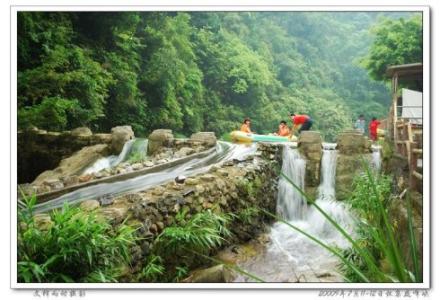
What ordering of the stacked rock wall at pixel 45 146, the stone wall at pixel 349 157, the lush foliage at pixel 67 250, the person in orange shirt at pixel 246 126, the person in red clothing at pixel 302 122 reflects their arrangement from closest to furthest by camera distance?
the lush foliage at pixel 67 250 < the stacked rock wall at pixel 45 146 < the stone wall at pixel 349 157 < the person in red clothing at pixel 302 122 < the person in orange shirt at pixel 246 126

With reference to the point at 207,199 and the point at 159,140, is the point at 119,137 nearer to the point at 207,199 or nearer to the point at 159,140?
the point at 159,140

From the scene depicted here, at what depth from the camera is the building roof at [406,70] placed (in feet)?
8.93

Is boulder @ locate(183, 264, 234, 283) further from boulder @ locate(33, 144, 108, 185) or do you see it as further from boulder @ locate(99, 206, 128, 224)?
boulder @ locate(33, 144, 108, 185)

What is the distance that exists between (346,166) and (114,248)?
3514 millimetres

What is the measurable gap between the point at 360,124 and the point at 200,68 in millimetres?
2588

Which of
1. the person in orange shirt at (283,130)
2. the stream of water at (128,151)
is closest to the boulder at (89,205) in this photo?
the stream of water at (128,151)

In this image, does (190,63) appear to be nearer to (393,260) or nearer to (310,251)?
(310,251)

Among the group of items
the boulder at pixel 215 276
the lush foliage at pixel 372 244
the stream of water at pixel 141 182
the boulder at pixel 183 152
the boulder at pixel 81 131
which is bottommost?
the boulder at pixel 215 276

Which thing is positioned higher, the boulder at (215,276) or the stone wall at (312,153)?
the stone wall at (312,153)

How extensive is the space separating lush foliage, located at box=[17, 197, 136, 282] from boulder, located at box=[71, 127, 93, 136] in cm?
283

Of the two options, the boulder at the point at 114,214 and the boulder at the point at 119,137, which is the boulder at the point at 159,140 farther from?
the boulder at the point at 114,214

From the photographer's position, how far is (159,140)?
5309 mm

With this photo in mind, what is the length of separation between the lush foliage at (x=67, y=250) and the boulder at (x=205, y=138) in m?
3.03

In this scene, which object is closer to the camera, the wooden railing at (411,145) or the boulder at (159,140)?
the wooden railing at (411,145)
